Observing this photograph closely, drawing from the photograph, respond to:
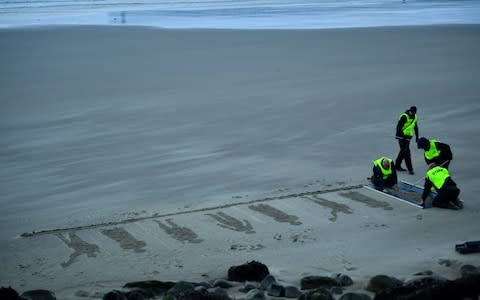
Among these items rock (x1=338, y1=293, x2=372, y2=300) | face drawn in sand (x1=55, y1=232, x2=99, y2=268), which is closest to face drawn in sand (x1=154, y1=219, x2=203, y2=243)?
face drawn in sand (x1=55, y1=232, x2=99, y2=268)

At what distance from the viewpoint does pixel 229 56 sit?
1175 inches

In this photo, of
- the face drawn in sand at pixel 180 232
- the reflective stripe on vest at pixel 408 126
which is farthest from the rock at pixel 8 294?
the reflective stripe on vest at pixel 408 126

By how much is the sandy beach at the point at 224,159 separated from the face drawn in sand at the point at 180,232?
0.05 metres

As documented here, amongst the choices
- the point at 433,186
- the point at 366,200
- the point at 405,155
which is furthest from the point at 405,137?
the point at 433,186

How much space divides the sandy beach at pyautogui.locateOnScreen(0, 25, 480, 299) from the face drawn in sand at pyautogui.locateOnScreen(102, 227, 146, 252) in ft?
0.16

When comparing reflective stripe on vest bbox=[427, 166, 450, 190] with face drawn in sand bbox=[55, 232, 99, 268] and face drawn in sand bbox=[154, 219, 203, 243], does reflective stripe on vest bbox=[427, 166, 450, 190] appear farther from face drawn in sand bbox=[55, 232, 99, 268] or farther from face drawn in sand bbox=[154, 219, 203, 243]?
face drawn in sand bbox=[55, 232, 99, 268]

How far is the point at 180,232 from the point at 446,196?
14.0ft

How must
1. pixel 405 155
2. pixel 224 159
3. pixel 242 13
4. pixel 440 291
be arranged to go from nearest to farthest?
pixel 440 291 → pixel 405 155 → pixel 224 159 → pixel 242 13

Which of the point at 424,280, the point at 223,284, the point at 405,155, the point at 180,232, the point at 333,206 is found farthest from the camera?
the point at 405,155

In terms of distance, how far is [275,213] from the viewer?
12648 millimetres

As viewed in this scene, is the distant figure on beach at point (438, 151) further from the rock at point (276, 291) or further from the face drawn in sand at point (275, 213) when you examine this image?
the rock at point (276, 291)

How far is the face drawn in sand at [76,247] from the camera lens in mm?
11142

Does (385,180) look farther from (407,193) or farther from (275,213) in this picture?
(275,213)

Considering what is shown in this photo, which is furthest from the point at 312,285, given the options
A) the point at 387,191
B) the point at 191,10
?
the point at 191,10
